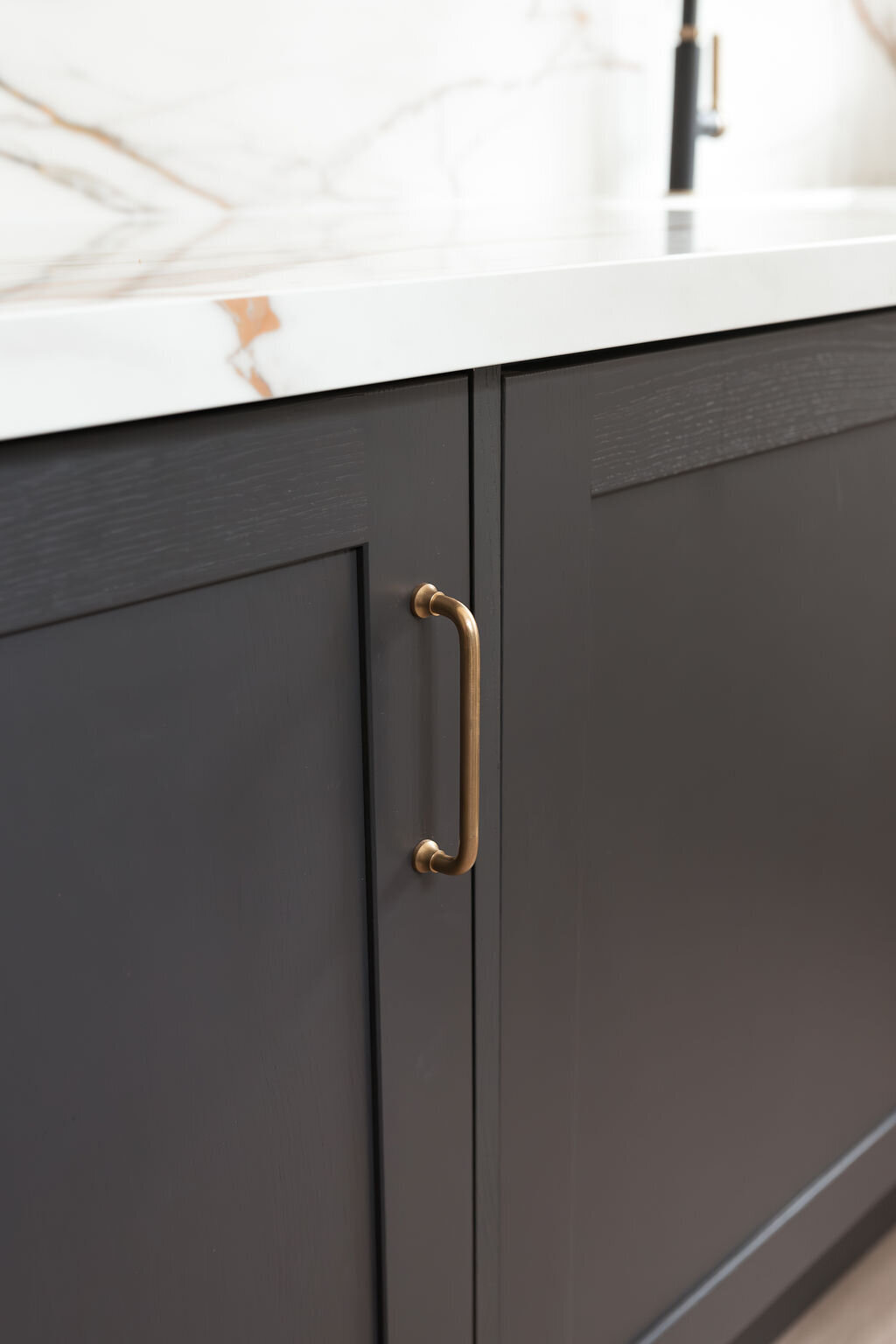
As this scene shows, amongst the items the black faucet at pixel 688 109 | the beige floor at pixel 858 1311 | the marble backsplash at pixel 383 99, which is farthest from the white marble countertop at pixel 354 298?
the beige floor at pixel 858 1311

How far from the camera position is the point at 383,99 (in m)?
1.05

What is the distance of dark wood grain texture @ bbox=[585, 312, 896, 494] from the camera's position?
593 millimetres

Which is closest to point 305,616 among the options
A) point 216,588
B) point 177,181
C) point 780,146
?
point 216,588

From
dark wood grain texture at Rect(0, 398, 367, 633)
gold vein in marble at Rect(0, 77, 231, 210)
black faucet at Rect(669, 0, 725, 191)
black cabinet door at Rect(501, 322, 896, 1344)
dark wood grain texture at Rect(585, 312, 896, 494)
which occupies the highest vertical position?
black faucet at Rect(669, 0, 725, 191)

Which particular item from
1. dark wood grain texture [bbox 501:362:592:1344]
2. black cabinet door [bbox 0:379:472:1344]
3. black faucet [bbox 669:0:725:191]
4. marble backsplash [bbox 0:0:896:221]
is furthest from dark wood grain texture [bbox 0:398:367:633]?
black faucet [bbox 669:0:725:191]

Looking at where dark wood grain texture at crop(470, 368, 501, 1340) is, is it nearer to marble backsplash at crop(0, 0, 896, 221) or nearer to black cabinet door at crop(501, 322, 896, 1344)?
black cabinet door at crop(501, 322, 896, 1344)

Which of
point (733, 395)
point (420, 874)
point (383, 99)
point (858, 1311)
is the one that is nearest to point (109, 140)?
point (383, 99)

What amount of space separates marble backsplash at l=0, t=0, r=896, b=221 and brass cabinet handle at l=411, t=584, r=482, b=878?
0.56 meters

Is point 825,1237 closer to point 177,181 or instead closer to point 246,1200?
point 246,1200

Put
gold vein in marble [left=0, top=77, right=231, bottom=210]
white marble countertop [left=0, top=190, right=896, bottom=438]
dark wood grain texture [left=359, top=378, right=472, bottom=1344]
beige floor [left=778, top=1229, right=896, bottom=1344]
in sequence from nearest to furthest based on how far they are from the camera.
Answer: white marble countertop [left=0, top=190, right=896, bottom=438] < dark wood grain texture [left=359, top=378, right=472, bottom=1344] < gold vein in marble [left=0, top=77, right=231, bottom=210] < beige floor [left=778, top=1229, right=896, bottom=1344]

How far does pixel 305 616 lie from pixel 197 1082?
0.68ft

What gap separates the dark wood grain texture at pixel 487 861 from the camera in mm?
538

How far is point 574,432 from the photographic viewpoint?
575 mm

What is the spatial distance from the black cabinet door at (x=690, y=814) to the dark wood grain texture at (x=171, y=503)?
4.2 inches
